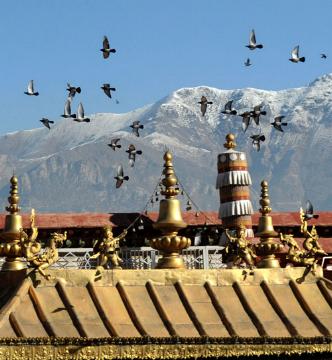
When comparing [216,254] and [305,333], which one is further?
[216,254]

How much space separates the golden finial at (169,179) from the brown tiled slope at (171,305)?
1.09 meters

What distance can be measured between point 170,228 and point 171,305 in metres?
1.13

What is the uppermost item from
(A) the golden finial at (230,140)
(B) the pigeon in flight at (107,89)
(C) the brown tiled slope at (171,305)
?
(B) the pigeon in flight at (107,89)

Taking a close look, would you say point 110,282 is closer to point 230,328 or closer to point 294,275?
point 230,328

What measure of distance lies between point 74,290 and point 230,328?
1.62m

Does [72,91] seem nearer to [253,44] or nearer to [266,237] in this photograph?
[253,44]

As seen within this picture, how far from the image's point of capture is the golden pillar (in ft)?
43.5

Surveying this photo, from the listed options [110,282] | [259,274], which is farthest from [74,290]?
[259,274]

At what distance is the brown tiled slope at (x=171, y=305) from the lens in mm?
11883

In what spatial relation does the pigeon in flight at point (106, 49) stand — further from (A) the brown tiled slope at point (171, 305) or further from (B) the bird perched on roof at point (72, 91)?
(A) the brown tiled slope at point (171, 305)

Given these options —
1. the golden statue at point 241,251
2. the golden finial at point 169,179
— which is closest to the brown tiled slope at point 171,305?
the golden statue at point 241,251

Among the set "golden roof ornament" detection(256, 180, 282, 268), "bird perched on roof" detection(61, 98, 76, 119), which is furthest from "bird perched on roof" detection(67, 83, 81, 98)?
"golden roof ornament" detection(256, 180, 282, 268)

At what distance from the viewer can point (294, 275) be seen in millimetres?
13375

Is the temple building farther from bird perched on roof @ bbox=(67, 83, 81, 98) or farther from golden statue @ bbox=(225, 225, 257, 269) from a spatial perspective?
bird perched on roof @ bbox=(67, 83, 81, 98)
